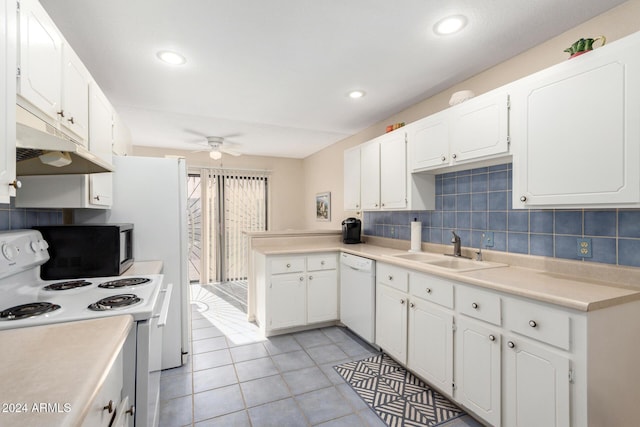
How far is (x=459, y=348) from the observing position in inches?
71.2

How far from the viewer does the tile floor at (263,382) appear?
185 centimetres

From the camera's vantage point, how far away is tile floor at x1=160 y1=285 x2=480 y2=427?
6.06 ft

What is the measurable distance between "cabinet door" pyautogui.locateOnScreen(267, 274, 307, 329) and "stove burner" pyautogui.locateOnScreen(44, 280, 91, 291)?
157 centimetres

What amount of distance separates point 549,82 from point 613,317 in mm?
1217

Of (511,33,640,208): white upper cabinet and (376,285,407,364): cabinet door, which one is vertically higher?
(511,33,640,208): white upper cabinet

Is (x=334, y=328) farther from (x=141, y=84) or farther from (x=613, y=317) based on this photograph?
(x=141, y=84)

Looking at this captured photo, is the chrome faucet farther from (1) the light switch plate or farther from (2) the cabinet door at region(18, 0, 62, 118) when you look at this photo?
(2) the cabinet door at region(18, 0, 62, 118)

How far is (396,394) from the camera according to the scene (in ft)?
6.84

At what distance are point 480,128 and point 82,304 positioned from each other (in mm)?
2470

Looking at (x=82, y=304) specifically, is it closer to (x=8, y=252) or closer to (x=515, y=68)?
(x=8, y=252)

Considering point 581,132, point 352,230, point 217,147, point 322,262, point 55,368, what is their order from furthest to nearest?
point 217,147, point 352,230, point 322,262, point 581,132, point 55,368

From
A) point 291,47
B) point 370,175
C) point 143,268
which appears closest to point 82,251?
point 143,268

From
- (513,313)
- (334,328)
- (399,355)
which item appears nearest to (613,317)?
(513,313)

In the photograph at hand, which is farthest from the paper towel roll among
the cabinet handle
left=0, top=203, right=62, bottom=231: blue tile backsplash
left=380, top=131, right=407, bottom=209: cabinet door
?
left=0, top=203, right=62, bottom=231: blue tile backsplash
